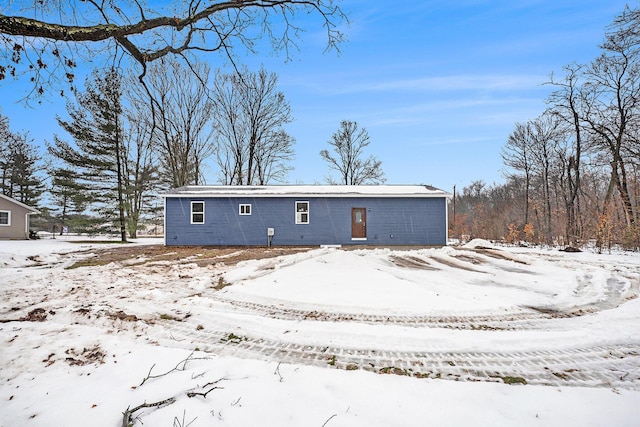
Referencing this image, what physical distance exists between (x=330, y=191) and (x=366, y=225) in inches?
94.5

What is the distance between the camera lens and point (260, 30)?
220 inches

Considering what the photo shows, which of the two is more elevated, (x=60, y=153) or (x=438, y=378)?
(x=60, y=153)

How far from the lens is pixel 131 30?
13.4ft

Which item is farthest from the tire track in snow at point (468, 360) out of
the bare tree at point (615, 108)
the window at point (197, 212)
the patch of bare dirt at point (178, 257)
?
the bare tree at point (615, 108)

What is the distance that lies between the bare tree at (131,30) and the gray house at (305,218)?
363 inches

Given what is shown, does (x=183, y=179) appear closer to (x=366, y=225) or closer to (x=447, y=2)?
(x=366, y=225)

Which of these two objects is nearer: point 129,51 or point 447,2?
point 129,51

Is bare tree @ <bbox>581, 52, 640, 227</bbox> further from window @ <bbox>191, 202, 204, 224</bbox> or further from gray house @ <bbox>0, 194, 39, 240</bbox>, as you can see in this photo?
gray house @ <bbox>0, 194, 39, 240</bbox>

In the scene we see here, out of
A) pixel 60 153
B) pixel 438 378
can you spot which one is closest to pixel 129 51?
pixel 438 378

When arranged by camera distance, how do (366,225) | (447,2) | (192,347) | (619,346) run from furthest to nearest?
(366,225) → (447,2) → (619,346) → (192,347)

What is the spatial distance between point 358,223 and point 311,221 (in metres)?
2.27

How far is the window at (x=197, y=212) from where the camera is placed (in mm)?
14641

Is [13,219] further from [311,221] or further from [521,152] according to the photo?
[521,152]

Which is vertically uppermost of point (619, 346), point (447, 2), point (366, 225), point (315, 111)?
point (315, 111)
